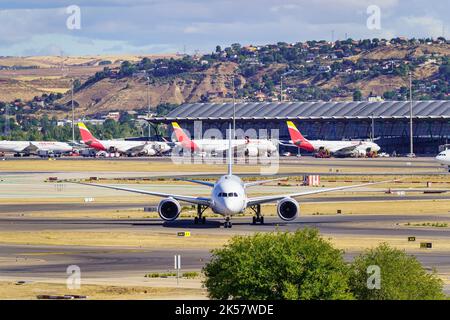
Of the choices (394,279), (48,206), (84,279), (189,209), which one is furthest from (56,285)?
(48,206)

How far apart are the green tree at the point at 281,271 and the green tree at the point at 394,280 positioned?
761 mm

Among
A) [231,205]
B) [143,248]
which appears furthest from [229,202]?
[143,248]

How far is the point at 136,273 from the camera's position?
63.9 m

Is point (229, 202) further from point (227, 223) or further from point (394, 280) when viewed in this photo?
point (394, 280)

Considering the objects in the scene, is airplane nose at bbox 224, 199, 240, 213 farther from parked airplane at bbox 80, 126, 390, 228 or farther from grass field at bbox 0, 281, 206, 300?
grass field at bbox 0, 281, 206, 300

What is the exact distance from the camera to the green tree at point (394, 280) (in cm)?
4538

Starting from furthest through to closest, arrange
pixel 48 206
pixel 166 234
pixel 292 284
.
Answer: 1. pixel 48 206
2. pixel 166 234
3. pixel 292 284

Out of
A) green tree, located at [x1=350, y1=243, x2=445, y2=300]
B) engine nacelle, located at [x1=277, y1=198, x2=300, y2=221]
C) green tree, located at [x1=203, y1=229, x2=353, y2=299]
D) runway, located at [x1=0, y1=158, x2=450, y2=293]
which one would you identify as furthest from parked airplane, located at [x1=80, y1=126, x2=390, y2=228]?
green tree, located at [x1=203, y1=229, x2=353, y2=299]

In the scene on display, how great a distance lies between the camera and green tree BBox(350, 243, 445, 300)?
4538 centimetres

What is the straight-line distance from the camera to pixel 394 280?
4619 centimetres

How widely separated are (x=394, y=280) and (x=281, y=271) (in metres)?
4.21

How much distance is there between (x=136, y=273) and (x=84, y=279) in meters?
3.74

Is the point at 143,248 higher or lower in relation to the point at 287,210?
lower
